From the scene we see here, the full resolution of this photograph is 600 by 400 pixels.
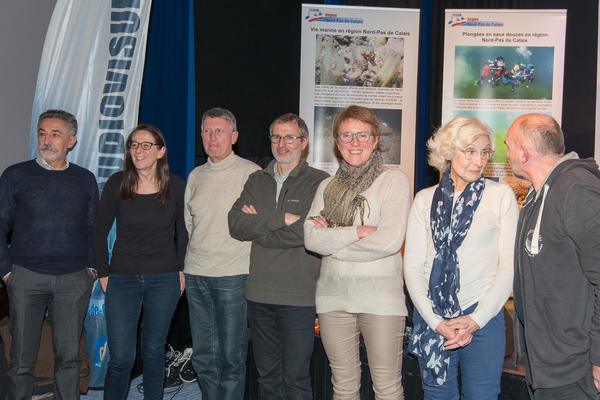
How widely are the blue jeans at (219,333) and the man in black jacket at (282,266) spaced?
0.57 ft

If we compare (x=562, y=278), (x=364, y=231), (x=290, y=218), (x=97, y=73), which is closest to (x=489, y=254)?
(x=562, y=278)

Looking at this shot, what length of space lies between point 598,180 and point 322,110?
2779 mm

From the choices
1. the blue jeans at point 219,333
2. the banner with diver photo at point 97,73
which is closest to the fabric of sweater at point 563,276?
the blue jeans at point 219,333

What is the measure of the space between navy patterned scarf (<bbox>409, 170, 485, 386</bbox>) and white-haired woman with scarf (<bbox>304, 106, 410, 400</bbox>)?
160 mm

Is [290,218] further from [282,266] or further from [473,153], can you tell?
[473,153]

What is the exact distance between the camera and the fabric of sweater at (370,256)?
232cm

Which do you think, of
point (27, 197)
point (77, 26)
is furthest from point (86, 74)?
point (27, 197)

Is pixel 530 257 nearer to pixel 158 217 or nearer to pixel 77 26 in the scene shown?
Result: pixel 158 217

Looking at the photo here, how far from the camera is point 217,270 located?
286 cm

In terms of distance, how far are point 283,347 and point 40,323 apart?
4.61ft

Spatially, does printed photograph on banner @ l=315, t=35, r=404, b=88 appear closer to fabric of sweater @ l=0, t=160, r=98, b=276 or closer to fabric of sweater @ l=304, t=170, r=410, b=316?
fabric of sweater @ l=304, t=170, r=410, b=316

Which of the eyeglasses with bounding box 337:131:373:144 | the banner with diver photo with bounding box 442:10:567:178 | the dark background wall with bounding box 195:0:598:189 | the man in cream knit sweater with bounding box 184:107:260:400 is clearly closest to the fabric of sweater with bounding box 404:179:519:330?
the eyeglasses with bounding box 337:131:373:144

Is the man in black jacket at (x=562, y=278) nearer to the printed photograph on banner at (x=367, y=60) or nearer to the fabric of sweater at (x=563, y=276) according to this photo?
the fabric of sweater at (x=563, y=276)

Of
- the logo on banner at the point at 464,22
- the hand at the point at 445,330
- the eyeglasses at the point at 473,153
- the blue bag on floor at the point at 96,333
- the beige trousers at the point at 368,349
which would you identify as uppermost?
the logo on banner at the point at 464,22
